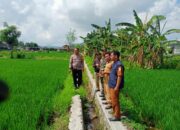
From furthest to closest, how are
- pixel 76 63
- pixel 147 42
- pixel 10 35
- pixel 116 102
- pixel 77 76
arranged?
1. pixel 10 35
2. pixel 147 42
3. pixel 77 76
4. pixel 76 63
5. pixel 116 102

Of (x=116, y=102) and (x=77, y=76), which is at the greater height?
(x=116, y=102)

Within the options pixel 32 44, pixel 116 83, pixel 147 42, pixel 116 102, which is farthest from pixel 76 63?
pixel 32 44

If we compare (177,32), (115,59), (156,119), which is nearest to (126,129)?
(156,119)

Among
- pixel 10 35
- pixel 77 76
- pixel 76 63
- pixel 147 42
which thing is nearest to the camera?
pixel 76 63

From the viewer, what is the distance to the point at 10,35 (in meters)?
97.7

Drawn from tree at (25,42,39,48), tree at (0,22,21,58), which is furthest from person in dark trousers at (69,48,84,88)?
tree at (25,42,39,48)

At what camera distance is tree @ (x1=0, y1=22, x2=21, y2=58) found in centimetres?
9512

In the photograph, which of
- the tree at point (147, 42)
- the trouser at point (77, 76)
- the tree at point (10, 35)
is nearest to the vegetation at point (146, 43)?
the tree at point (147, 42)

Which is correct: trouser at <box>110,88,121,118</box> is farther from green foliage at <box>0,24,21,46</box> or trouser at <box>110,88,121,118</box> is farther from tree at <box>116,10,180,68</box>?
green foliage at <box>0,24,21,46</box>

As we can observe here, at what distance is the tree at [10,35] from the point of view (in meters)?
95.1

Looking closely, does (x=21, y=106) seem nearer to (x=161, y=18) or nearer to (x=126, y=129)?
(x=126, y=129)

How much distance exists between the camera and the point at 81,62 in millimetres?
10484

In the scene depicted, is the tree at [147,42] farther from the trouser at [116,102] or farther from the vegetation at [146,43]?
the trouser at [116,102]

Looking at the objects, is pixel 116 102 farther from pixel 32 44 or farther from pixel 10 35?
pixel 32 44
